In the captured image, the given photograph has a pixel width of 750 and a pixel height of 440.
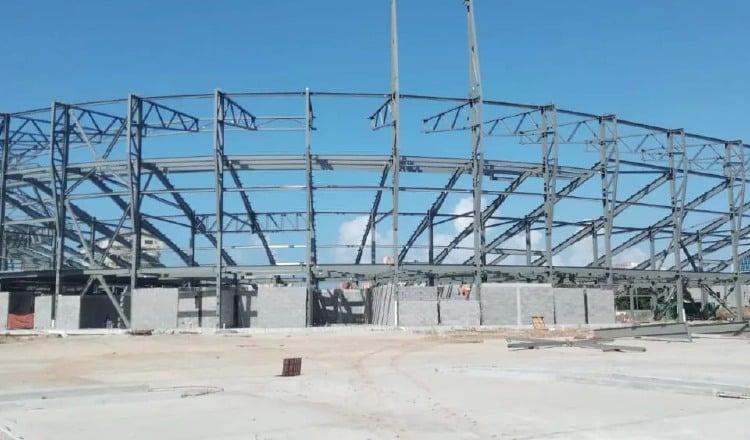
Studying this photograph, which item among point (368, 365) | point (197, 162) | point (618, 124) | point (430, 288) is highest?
point (618, 124)

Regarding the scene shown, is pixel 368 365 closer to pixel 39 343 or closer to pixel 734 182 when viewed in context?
pixel 39 343

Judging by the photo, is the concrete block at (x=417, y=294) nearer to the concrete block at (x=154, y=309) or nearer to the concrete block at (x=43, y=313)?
the concrete block at (x=154, y=309)

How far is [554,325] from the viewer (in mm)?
39094

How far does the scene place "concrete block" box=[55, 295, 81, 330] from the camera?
127 ft

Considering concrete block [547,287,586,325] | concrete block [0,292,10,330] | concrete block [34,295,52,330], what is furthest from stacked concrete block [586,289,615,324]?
concrete block [0,292,10,330]

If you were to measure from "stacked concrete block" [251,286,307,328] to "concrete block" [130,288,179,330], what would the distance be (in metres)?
4.89

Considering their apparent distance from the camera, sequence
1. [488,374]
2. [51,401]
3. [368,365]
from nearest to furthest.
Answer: [51,401] < [488,374] < [368,365]

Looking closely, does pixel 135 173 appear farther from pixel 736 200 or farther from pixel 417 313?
pixel 736 200

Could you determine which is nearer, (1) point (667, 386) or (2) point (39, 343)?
(1) point (667, 386)

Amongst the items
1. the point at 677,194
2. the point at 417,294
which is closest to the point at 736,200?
the point at 677,194

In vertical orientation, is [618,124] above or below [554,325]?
above

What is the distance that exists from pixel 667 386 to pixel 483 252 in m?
31.2

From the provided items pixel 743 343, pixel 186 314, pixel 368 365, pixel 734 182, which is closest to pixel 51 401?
pixel 368 365

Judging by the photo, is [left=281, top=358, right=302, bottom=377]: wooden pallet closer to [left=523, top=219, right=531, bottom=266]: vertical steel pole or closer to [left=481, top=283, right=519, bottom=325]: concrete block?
[left=481, top=283, right=519, bottom=325]: concrete block
